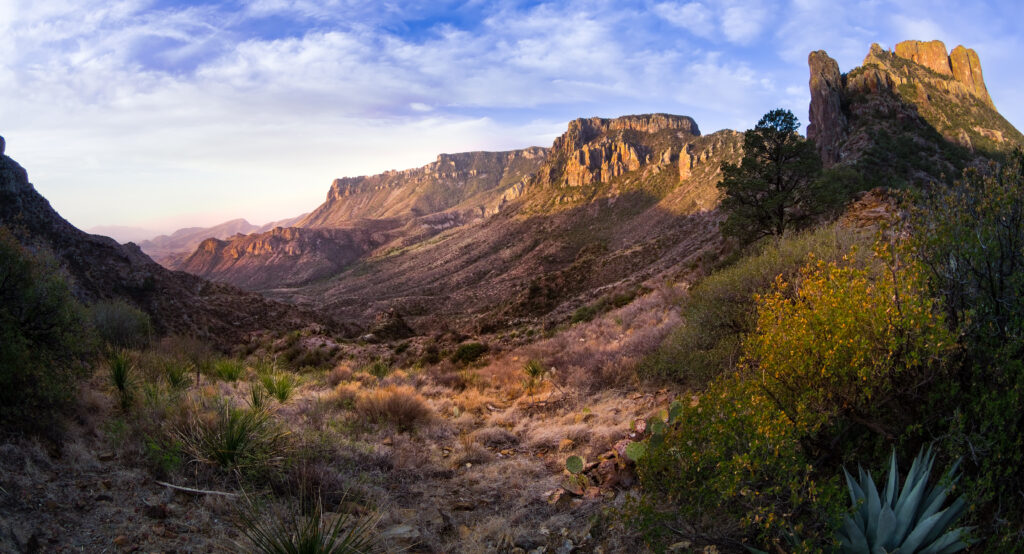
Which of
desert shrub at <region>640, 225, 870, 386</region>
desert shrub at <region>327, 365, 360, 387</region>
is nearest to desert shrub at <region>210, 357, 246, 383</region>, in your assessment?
desert shrub at <region>327, 365, 360, 387</region>

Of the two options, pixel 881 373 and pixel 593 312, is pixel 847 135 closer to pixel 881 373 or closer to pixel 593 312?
pixel 593 312

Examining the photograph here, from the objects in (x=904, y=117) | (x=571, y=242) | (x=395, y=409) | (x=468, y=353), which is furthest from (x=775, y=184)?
(x=571, y=242)

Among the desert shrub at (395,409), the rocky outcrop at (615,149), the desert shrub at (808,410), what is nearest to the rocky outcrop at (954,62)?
the rocky outcrop at (615,149)

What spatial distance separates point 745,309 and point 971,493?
232 inches

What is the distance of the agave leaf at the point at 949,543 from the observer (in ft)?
9.41

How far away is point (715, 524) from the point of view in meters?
4.05

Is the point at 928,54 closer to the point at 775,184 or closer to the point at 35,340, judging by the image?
the point at 775,184

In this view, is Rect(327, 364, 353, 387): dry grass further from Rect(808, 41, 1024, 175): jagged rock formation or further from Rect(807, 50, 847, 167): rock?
Rect(807, 50, 847, 167): rock

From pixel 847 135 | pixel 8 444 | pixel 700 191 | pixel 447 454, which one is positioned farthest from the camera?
pixel 700 191

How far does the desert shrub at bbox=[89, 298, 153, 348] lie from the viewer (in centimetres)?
1485

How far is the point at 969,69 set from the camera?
63.0 m

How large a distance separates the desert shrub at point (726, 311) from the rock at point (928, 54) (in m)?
77.6

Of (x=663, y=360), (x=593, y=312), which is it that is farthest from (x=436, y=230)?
(x=663, y=360)

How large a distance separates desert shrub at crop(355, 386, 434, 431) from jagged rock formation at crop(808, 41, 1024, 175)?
34344 millimetres
